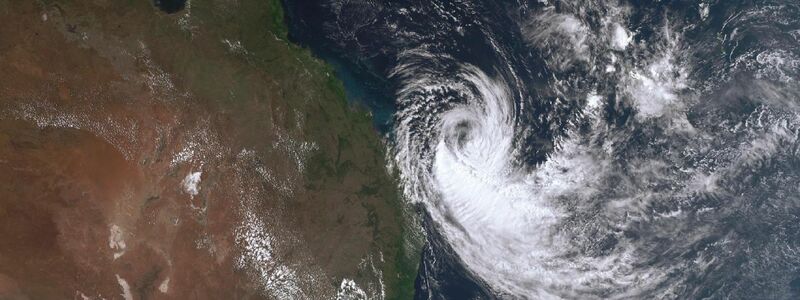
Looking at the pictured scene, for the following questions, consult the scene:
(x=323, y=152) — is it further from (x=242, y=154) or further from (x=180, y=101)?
(x=180, y=101)

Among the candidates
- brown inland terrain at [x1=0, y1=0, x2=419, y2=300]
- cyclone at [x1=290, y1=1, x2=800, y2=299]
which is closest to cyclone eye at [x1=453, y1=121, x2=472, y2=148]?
cyclone at [x1=290, y1=1, x2=800, y2=299]

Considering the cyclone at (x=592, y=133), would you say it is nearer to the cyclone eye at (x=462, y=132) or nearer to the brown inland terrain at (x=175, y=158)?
the cyclone eye at (x=462, y=132)

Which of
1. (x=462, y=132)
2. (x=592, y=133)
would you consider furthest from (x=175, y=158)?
(x=592, y=133)

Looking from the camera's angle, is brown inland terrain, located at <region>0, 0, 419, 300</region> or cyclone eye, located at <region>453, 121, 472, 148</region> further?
cyclone eye, located at <region>453, 121, 472, 148</region>

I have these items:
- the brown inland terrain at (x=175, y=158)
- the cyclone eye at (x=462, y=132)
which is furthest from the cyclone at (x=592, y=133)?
the brown inland terrain at (x=175, y=158)

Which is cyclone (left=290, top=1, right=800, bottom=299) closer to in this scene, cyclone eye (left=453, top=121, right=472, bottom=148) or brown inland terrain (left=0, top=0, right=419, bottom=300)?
cyclone eye (left=453, top=121, right=472, bottom=148)

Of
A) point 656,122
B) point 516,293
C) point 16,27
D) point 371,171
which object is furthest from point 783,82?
point 16,27
